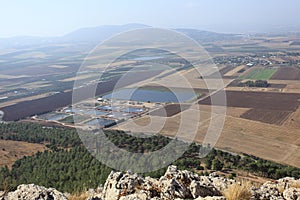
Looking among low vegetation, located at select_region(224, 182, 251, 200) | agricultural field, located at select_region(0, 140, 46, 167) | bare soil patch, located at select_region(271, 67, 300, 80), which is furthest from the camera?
bare soil patch, located at select_region(271, 67, 300, 80)

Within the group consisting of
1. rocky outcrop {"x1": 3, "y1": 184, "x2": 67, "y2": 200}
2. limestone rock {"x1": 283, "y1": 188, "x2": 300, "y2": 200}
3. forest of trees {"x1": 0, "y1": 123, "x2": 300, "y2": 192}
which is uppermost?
rocky outcrop {"x1": 3, "y1": 184, "x2": 67, "y2": 200}

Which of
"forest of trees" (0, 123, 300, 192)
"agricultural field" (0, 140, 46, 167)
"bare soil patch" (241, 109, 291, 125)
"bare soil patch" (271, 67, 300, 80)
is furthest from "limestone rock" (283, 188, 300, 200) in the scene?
"bare soil patch" (271, 67, 300, 80)

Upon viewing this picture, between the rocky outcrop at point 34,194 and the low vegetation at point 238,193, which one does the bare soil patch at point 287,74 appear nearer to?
the low vegetation at point 238,193

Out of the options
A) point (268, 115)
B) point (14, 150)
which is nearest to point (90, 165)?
point (14, 150)

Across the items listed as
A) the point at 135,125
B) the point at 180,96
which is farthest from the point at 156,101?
the point at 135,125

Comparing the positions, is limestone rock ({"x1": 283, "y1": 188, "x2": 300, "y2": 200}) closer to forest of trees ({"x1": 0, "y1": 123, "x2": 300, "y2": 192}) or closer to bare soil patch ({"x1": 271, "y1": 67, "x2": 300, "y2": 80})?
forest of trees ({"x1": 0, "y1": 123, "x2": 300, "y2": 192})

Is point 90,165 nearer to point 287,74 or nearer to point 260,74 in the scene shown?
point 260,74

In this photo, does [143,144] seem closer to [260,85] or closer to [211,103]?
[211,103]
